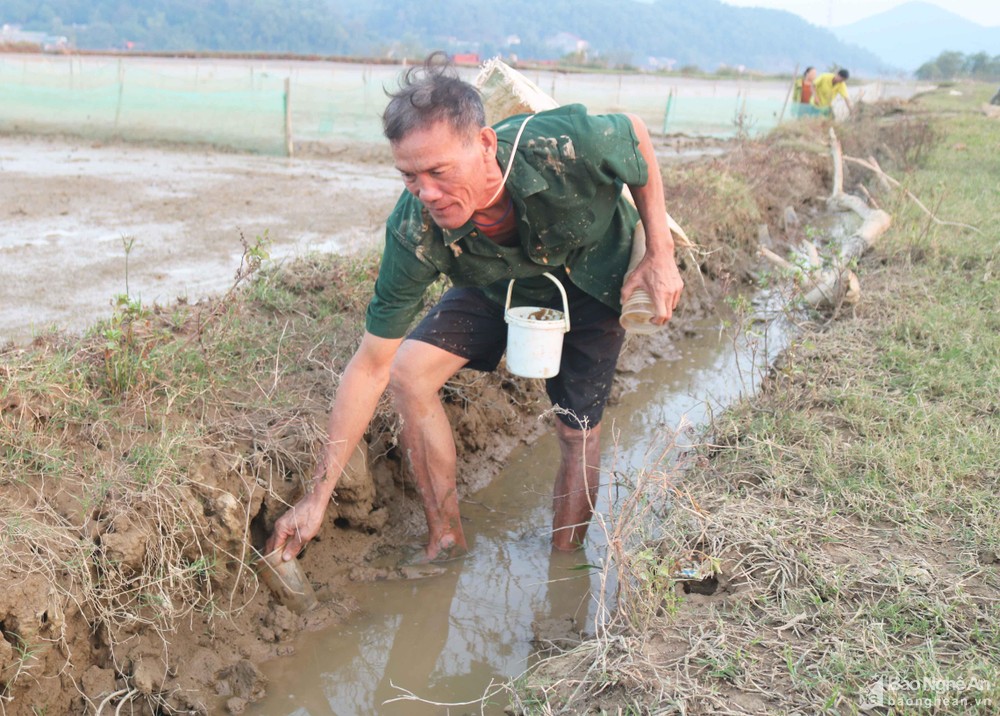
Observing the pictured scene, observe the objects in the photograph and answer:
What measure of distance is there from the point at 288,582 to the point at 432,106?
1739mm

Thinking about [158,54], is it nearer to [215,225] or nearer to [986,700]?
[215,225]

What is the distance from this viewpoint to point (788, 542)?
2514 millimetres

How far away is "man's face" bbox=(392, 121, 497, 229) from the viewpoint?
6.96ft

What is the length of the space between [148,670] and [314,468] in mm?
853

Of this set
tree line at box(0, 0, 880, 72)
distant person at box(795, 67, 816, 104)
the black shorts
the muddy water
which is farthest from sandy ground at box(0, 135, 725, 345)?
tree line at box(0, 0, 880, 72)

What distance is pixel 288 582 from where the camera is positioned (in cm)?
286

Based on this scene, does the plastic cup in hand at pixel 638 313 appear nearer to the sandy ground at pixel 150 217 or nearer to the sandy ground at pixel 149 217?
the sandy ground at pixel 150 217

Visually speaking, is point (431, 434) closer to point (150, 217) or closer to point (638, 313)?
point (638, 313)

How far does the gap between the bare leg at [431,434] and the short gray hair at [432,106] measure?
954 mm

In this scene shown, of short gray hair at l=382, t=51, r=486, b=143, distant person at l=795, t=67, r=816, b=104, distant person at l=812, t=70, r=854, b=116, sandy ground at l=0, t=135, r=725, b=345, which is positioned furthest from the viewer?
distant person at l=795, t=67, r=816, b=104

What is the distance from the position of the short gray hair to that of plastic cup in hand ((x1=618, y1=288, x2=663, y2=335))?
2.53 feet

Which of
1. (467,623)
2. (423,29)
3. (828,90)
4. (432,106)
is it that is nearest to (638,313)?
(432,106)

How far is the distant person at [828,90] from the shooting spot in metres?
13.8

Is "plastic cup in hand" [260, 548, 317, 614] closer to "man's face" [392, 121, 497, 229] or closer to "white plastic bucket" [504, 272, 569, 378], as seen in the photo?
"white plastic bucket" [504, 272, 569, 378]
